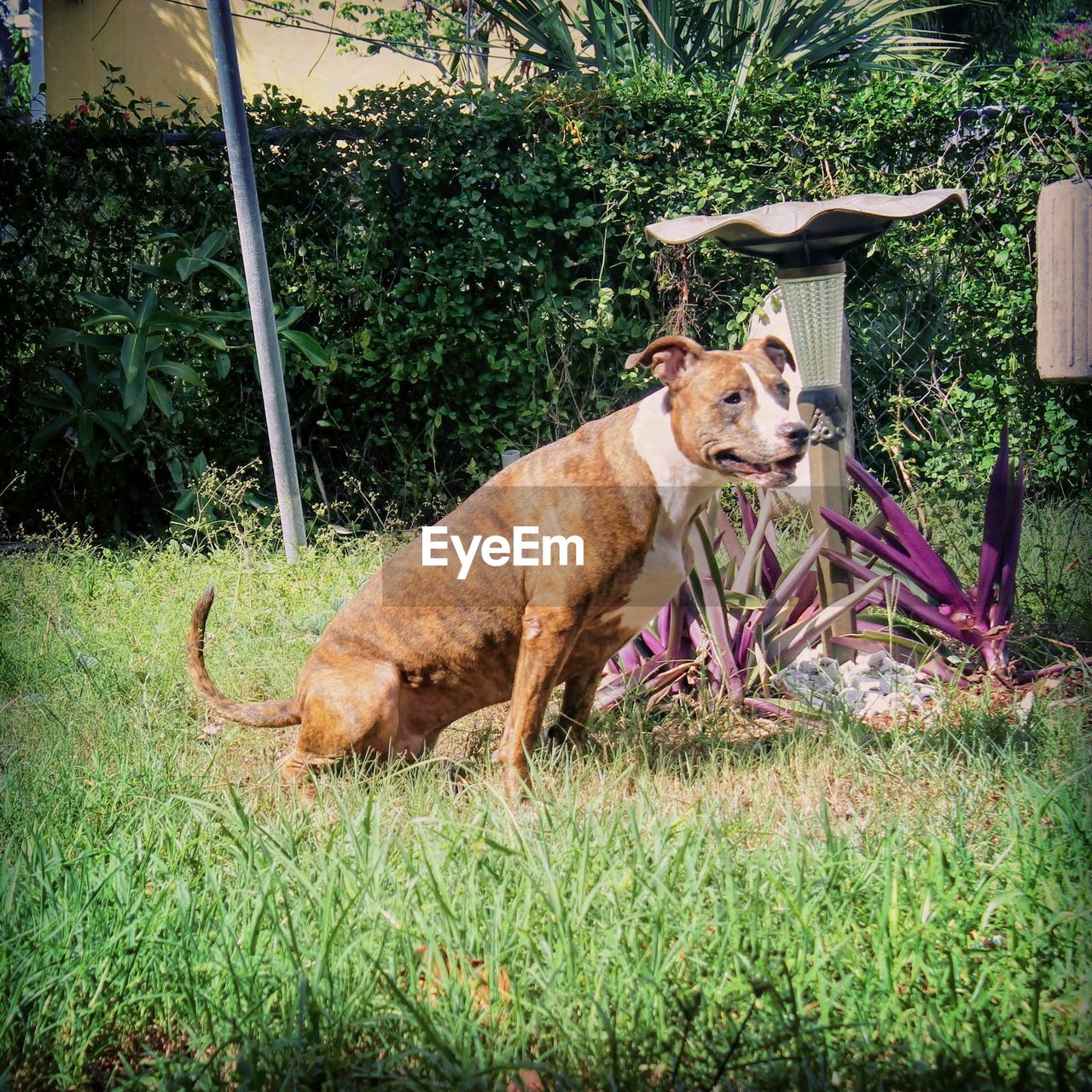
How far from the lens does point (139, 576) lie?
5367 millimetres

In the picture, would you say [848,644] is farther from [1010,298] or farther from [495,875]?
[1010,298]

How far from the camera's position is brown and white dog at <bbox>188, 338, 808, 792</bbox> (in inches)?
113

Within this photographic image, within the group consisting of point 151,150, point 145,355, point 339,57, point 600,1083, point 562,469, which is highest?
point 339,57

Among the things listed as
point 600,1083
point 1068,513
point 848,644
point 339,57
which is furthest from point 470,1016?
point 339,57

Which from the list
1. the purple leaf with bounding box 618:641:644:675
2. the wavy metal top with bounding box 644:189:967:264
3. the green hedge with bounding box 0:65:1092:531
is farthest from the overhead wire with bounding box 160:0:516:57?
the purple leaf with bounding box 618:641:644:675

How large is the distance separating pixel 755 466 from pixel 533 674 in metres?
0.81

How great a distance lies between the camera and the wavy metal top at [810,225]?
3.89 m

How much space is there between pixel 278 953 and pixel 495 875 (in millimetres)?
453

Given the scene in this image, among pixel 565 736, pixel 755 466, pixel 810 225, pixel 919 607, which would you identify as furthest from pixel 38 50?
pixel 755 466

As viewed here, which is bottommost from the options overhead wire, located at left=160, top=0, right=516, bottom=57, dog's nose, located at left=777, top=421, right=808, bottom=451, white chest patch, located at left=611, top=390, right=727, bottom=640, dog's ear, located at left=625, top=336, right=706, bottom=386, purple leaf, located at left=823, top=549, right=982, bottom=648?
purple leaf, located at left=823, top=549, right=982, bottom=648

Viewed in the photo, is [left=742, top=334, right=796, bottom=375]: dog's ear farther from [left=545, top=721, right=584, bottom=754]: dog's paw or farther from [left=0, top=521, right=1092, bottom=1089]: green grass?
[left=545, top=721, right=584, bottom=754]: dog's paw

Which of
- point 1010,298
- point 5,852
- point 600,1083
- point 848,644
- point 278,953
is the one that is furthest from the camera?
point 1010,298

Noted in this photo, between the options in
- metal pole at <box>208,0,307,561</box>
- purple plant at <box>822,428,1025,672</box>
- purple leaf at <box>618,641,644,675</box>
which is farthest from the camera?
metal pole at <box>208,0,307,561</box>

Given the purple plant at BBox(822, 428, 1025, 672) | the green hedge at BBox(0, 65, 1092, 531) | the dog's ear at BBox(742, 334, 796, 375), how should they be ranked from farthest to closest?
the green hedge at BBox(0, 65, 1092, 531) < the purple plant at BBox(822, 428, 1025, 672) < the dog's ear at BBox(742, 334, 796, 375)
